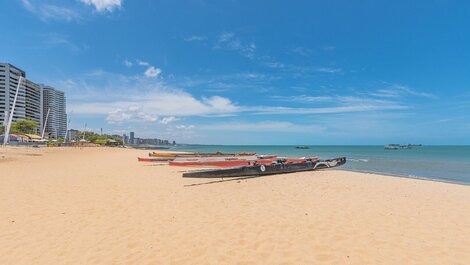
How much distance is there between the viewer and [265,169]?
1433 cm

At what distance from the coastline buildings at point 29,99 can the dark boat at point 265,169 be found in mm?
85227

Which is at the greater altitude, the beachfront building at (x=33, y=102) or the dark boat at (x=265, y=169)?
the beachfront building at (x=33, y=102)

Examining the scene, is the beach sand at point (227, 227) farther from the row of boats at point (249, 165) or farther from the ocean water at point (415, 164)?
the ocean water at point (415, 164)

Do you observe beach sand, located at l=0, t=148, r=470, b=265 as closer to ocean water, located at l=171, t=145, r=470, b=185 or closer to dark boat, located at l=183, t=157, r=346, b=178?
dark boat, located at l=183, t=157, r=346, b=178

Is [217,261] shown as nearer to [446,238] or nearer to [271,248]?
[271,248]

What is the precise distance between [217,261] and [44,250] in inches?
117

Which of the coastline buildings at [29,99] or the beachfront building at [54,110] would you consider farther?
the beachfront building at [54,110]

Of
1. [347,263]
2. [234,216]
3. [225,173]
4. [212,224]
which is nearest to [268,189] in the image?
[225,173]

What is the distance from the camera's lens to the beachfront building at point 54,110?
426 ft

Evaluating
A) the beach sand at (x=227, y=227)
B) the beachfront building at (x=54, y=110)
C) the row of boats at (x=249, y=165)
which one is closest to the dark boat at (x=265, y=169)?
the row of boats at (x=249, y=165)

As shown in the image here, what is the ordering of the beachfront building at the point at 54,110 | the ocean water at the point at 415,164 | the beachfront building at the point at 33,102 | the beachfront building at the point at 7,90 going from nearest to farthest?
the ocean water at the point at 415,164 < the beachfront building at the point at 7,90 < the beachfront building at the point at 33,102 < the beachfront building at the point at 54,110

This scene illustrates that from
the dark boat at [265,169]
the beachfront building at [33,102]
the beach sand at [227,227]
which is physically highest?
the beachfront building at [33,102]

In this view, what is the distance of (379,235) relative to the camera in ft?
16.3

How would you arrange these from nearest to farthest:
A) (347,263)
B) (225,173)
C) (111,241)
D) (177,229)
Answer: (347,263) < (111,241) < (177,229) < (225,173)
